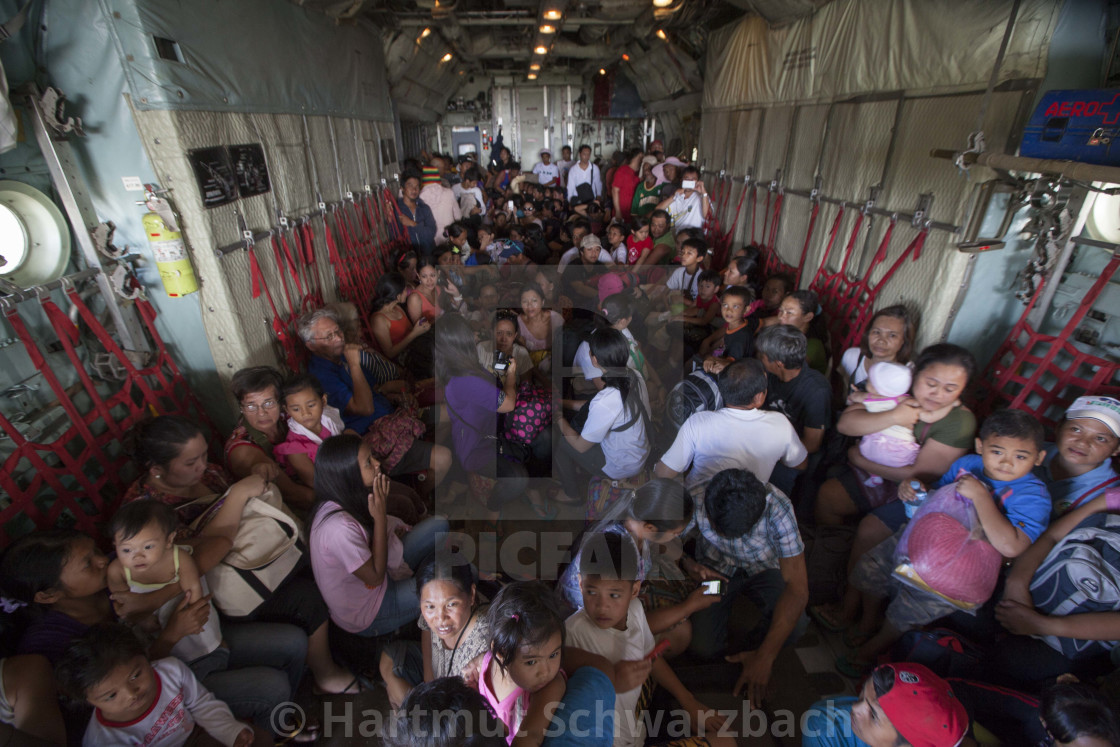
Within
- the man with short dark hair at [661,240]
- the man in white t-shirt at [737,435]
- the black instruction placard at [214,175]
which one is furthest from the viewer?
the man with short dark hair at [661,240]

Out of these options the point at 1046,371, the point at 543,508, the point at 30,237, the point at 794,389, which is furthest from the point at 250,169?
the point at 1046,371

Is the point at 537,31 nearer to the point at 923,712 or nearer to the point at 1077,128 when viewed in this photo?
the point at 1077,128

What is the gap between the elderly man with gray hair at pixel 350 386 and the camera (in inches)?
118

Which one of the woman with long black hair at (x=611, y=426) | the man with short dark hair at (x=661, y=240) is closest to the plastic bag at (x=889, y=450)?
the woman with long black hair at (x=611, y=426)

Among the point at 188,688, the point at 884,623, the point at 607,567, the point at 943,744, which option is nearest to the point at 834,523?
the point at 884,623

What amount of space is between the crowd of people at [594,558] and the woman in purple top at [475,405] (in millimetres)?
A: 17

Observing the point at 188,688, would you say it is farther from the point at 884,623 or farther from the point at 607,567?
the point at 884,623

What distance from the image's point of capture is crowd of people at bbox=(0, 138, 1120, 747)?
1489 mm

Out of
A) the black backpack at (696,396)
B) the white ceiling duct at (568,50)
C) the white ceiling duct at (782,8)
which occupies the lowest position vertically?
the black backpack at (696,396)

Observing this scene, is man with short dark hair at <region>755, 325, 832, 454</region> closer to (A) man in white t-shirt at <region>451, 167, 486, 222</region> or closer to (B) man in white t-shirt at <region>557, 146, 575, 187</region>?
(A) man in white t-shirt at <region>451, 167, 486, 222</region>

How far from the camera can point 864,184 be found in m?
3.72

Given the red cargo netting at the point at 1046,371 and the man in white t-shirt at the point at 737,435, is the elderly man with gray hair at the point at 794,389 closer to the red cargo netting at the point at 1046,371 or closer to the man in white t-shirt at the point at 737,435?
the man in white t-shirt at the point at 737,435

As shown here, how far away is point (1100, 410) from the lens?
1.91 meters

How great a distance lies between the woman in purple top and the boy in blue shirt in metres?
2.02
